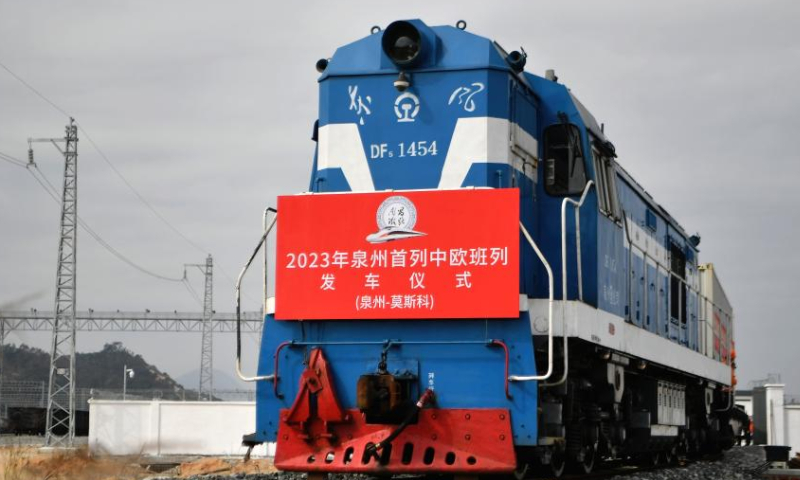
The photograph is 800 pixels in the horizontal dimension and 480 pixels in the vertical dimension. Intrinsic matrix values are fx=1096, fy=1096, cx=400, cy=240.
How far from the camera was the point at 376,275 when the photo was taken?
347 inches

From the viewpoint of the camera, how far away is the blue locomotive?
8461 mm

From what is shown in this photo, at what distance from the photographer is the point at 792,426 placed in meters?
33.3

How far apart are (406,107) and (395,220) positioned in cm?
117

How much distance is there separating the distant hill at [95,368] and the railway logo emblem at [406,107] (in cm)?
8564

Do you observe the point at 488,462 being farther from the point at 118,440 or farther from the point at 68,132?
the point at 68,132

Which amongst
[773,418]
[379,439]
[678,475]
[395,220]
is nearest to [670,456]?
[678,475]

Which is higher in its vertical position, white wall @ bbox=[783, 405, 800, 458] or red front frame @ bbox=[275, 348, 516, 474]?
red front frame @ bbox=[275, 348, 516, 474]

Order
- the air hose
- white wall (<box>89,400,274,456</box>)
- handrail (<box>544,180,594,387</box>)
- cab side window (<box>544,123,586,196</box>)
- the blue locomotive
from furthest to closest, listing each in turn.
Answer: white wall (<box>89,400,274,456</box>)
cab side window (<box>544,123,586,196</box>)
handrail (<box>544,180,594,387</box>)
the blue locomotive
the air hose

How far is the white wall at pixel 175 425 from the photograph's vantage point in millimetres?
29500

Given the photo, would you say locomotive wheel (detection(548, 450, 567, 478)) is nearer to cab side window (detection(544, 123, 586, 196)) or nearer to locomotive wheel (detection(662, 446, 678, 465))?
cab side window (detection(544, 123, 586, 196))

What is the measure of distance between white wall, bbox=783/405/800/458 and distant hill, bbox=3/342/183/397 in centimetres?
6632

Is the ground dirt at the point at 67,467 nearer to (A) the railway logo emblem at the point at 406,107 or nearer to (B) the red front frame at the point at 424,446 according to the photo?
(B) the red front frame at the point at 424,446

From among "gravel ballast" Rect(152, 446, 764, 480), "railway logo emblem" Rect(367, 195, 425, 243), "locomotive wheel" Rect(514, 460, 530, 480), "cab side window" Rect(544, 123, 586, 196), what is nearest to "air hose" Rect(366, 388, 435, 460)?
"railway logo emblem" Rect(367, 195, 425, 243)

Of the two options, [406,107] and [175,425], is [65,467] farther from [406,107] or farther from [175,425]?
[175,425]
